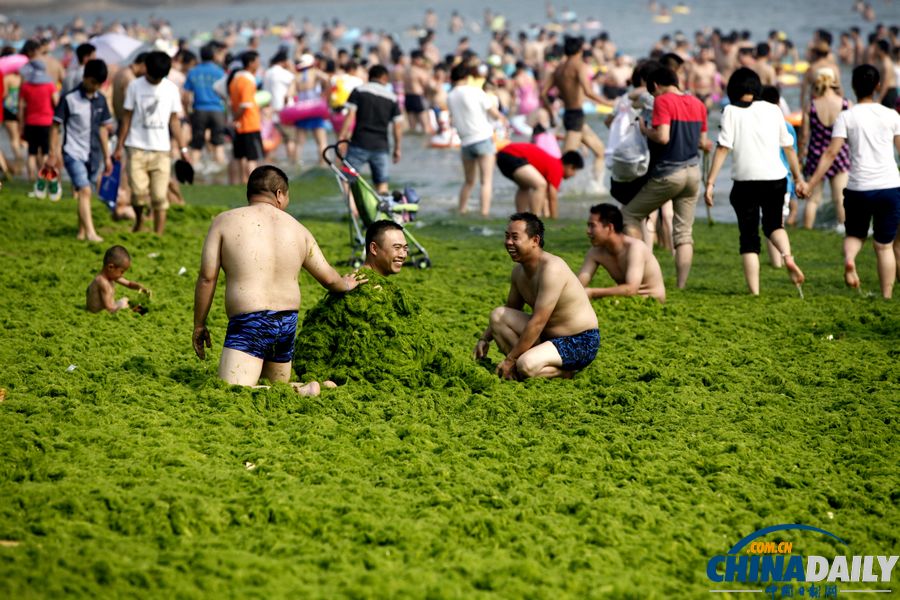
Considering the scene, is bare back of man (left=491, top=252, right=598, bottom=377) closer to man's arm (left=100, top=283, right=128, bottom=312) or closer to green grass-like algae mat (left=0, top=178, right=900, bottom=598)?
green grass-like algae mat (left=0, top=178, right=900, bottom=598)

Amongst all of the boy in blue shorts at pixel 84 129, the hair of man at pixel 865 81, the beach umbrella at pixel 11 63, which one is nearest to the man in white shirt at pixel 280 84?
the beach umbrella at pixel 11 63

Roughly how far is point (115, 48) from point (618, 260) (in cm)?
960

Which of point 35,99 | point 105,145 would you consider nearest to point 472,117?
point 105,145

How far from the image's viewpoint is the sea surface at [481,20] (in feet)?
61.9

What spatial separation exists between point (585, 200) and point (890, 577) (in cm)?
1215

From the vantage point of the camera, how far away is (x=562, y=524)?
4.81m

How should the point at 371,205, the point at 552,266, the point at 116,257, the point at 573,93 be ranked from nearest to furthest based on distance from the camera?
the point at 552,266 < the point at 116,257 < the point at 371,205 < the point at 573,93

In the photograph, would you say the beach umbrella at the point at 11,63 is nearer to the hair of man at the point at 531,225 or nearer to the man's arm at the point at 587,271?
the man's arm at the point at 587,271

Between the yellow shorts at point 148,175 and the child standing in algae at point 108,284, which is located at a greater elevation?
the yellow shorts at point 148,175

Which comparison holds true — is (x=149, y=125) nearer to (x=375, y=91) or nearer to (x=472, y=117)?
(x=375, y=91)

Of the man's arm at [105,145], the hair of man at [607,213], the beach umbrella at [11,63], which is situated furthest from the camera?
the beach umbrella at [11,63]

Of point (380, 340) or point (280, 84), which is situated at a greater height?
point (280, 84)

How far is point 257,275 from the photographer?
6102 millimetres

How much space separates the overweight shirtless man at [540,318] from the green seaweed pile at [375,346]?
1.07 feet
